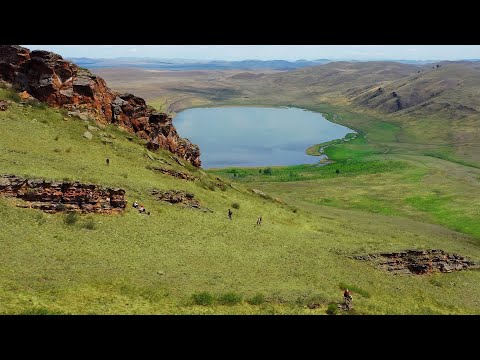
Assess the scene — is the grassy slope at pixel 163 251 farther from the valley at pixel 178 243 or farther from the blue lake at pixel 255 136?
the blue lake at pixel 255 136

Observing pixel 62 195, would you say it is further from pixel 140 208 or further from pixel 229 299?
pixel 229 299

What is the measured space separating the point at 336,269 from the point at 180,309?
1338cm

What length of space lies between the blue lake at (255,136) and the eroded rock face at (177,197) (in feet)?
220

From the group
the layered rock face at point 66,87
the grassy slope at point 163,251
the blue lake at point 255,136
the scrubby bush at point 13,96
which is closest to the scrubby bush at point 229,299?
the grassy slope at point 163,251

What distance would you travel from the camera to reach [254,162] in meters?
111

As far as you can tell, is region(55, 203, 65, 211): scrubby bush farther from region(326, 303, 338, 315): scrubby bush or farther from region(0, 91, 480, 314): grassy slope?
region(326, 303, 338, 315): scrubby bush

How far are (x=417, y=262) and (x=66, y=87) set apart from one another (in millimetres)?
36145

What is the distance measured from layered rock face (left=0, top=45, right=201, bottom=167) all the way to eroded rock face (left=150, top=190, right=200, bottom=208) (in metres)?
11.2

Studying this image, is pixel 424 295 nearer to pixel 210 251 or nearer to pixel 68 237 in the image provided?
pixel 210 251

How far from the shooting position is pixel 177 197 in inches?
1410

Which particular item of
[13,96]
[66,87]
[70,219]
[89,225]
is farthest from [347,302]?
[13,96]

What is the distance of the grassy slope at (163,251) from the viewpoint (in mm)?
20109

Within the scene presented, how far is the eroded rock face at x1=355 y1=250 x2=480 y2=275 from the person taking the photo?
3288 cm
